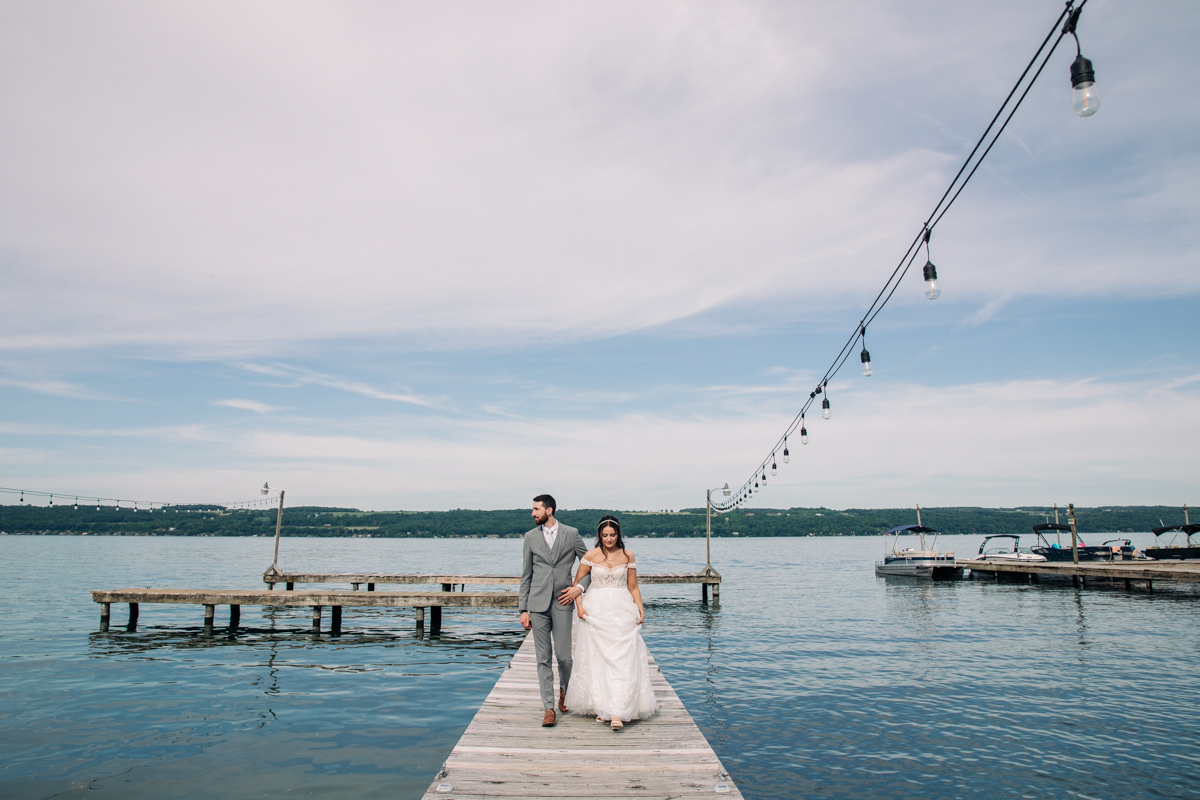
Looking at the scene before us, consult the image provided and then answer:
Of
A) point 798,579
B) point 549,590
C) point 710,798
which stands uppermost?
point 549,590

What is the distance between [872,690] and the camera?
16.3m

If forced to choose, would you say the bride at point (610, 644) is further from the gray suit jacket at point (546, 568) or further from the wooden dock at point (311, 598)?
the wooden dock at point (311, 598)

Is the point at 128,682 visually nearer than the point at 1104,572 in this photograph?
Yes

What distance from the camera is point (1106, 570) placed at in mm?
39344

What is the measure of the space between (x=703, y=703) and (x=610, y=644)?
851cm

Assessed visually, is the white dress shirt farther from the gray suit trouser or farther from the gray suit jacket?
the gray suit trouser

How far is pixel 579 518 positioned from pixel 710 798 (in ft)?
518

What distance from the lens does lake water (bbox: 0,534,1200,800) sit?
10.3 m

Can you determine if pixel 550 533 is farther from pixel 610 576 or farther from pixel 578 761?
pixel 578 761

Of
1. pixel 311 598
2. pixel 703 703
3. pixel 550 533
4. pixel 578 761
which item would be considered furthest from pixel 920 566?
pixel 578 761

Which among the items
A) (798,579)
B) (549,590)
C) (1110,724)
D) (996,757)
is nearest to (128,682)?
(549,590)

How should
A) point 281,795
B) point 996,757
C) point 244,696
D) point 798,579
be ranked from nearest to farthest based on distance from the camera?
point 281,795, point 996,757, point 244,696, point 798,579

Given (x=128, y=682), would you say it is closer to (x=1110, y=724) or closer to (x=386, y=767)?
(x=386, y=767)

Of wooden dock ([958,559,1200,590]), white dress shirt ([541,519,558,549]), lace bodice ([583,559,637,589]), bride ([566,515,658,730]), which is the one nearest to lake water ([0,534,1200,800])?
bride ([566,515,658,730])
